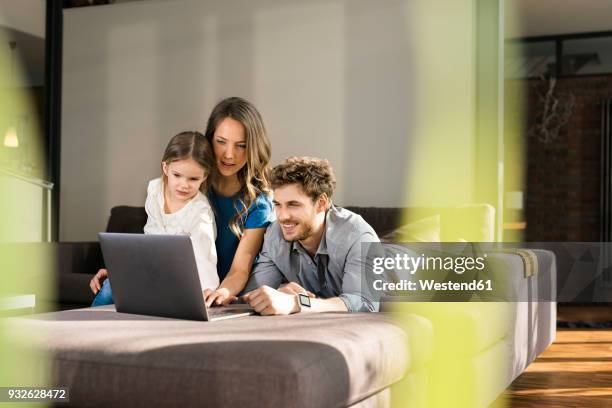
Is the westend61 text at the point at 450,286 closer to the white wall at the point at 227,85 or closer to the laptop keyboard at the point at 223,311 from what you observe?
the laptop keyboard at the point at 223,311

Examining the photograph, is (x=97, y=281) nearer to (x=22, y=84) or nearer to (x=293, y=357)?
(x=293, y=357)

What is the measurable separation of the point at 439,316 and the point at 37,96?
21.2ft

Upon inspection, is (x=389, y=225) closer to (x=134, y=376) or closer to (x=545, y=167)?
(x=134, y=376)

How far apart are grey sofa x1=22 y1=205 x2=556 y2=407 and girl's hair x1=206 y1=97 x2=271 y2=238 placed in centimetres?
66

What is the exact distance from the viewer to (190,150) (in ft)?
8.51

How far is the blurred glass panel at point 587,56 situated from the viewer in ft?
24.5

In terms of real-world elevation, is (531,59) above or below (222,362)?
above

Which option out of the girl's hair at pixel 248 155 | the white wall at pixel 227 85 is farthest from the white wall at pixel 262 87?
the girl's hair at pixel 248 155

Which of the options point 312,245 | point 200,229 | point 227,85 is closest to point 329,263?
point 312,245

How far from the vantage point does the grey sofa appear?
1481 mm

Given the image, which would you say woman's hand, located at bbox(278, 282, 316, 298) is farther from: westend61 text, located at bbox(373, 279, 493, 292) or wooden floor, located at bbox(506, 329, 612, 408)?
wooden floor, located at bbox(506, 329, 612, 408)

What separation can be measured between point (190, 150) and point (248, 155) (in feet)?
0.83

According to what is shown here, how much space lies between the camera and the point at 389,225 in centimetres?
380

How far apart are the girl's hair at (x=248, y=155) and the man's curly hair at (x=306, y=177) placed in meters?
0.29
